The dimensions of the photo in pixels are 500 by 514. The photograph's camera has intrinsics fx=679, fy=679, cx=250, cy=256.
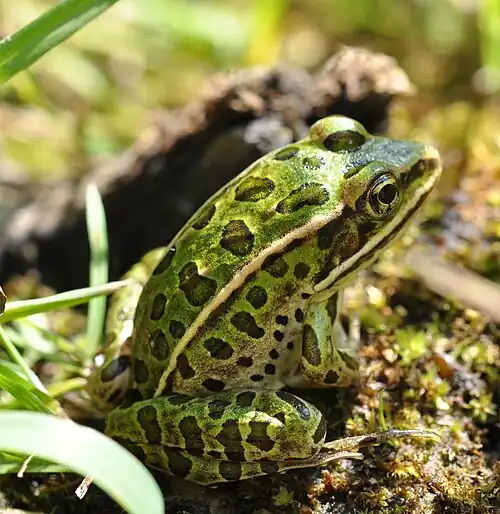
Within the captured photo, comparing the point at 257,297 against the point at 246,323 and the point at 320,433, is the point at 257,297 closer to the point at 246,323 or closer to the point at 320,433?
the point at 246,323

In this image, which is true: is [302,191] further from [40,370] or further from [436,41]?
[436,41]

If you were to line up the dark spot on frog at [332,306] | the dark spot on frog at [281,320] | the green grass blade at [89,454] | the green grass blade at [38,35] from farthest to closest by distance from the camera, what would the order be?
the dark spot on frog at [332,306] < the dark spot on frog at [281,320] < the green grass blade at [38,35] < the green grass blade at [89,454]

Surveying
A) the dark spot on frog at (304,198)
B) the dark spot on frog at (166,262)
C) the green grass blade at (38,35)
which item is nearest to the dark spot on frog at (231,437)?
the dark spot on frog at (166,262)

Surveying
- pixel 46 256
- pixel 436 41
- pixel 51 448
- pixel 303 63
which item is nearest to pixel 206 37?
pixel 303 63

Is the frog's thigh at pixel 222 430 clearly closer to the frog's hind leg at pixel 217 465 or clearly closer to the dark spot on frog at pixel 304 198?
the frog's hind leg at pixel 217 465

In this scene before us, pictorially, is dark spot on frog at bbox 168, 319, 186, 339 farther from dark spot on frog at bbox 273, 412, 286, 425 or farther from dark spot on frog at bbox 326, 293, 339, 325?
dark spot on frog at bbox 326, 293, 339, 325
